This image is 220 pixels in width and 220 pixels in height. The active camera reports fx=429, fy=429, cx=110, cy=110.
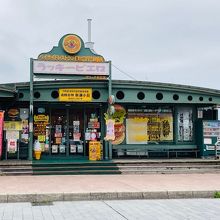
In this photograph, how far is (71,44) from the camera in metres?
18.2

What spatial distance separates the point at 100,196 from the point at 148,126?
895 centimetres

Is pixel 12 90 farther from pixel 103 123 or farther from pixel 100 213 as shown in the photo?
pixel 100 213

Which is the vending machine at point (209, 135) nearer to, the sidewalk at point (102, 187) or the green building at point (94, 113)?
the green building at point (94, 113)

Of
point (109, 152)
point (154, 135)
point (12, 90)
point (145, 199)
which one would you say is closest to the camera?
point (145, 199)

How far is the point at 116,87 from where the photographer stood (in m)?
18.6

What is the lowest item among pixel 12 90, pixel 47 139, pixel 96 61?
pixel 47 139

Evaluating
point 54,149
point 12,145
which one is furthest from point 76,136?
point 12,145

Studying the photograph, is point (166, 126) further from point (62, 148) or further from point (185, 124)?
point (62, 148)

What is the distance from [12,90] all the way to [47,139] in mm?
3278

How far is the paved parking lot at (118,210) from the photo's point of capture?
868cm

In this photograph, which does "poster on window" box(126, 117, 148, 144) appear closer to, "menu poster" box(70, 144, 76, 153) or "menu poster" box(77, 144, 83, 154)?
"menu poster" box(77, 144, 83, 154)

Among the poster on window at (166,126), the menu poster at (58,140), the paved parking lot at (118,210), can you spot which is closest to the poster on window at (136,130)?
the poster on window at (166,126)

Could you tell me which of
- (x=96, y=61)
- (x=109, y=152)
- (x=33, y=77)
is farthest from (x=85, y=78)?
(x=109, y=152)

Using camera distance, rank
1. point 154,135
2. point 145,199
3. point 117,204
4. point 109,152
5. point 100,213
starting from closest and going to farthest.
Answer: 1. point 100,213
2. point 117,204
3. point 145,199
4. point 109,152
5. point 154,135
